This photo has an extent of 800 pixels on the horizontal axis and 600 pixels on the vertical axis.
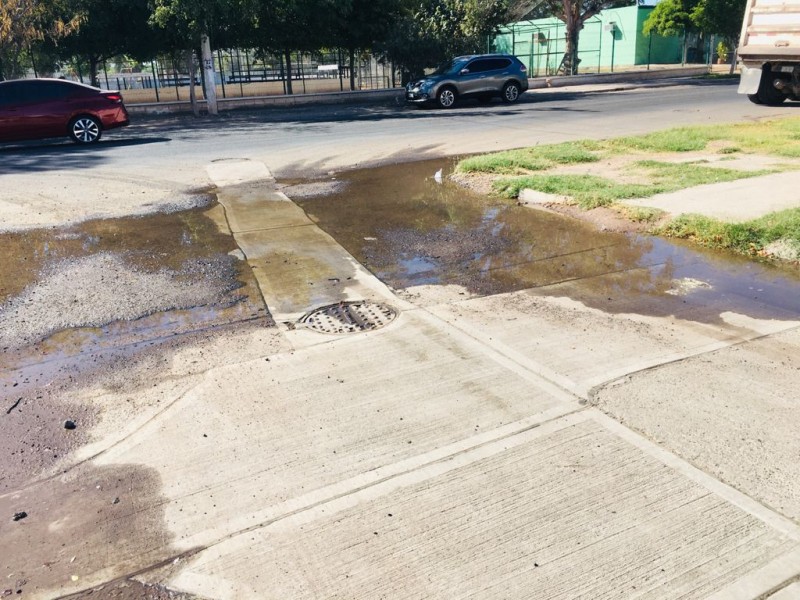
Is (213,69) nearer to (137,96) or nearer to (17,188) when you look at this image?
(137,96)

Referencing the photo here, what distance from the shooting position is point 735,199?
8.80 metres

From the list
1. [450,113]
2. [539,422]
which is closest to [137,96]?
[450,113]

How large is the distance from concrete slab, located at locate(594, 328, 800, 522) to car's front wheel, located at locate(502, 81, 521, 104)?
21168mm

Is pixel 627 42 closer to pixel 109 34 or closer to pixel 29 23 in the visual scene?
pixel 109 34

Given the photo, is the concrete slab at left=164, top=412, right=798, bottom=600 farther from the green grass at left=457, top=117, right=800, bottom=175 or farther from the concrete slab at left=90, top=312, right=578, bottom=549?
the green grass at left=457, top=117, right=800, bottom=175

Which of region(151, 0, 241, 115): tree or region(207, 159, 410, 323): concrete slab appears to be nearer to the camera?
region(207, 159, 410, 323): concrete slab

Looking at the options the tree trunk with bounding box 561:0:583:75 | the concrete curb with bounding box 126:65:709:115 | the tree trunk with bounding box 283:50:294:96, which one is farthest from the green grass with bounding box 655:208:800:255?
the tree trunk with bounding box 561:0:583:75

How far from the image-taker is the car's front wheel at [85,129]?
17172 millimetres

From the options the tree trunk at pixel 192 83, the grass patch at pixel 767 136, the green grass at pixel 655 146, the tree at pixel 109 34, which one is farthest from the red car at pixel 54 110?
the grass patch at pixel 767 136

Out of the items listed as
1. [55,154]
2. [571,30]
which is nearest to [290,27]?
[55,154]

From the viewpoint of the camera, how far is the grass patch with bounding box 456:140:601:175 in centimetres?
1171

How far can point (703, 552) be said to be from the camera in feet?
10.00

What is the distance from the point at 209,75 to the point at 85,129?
28.0ft

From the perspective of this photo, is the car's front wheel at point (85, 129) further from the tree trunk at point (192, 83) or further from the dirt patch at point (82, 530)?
the dirt patch at point (82, 530)
